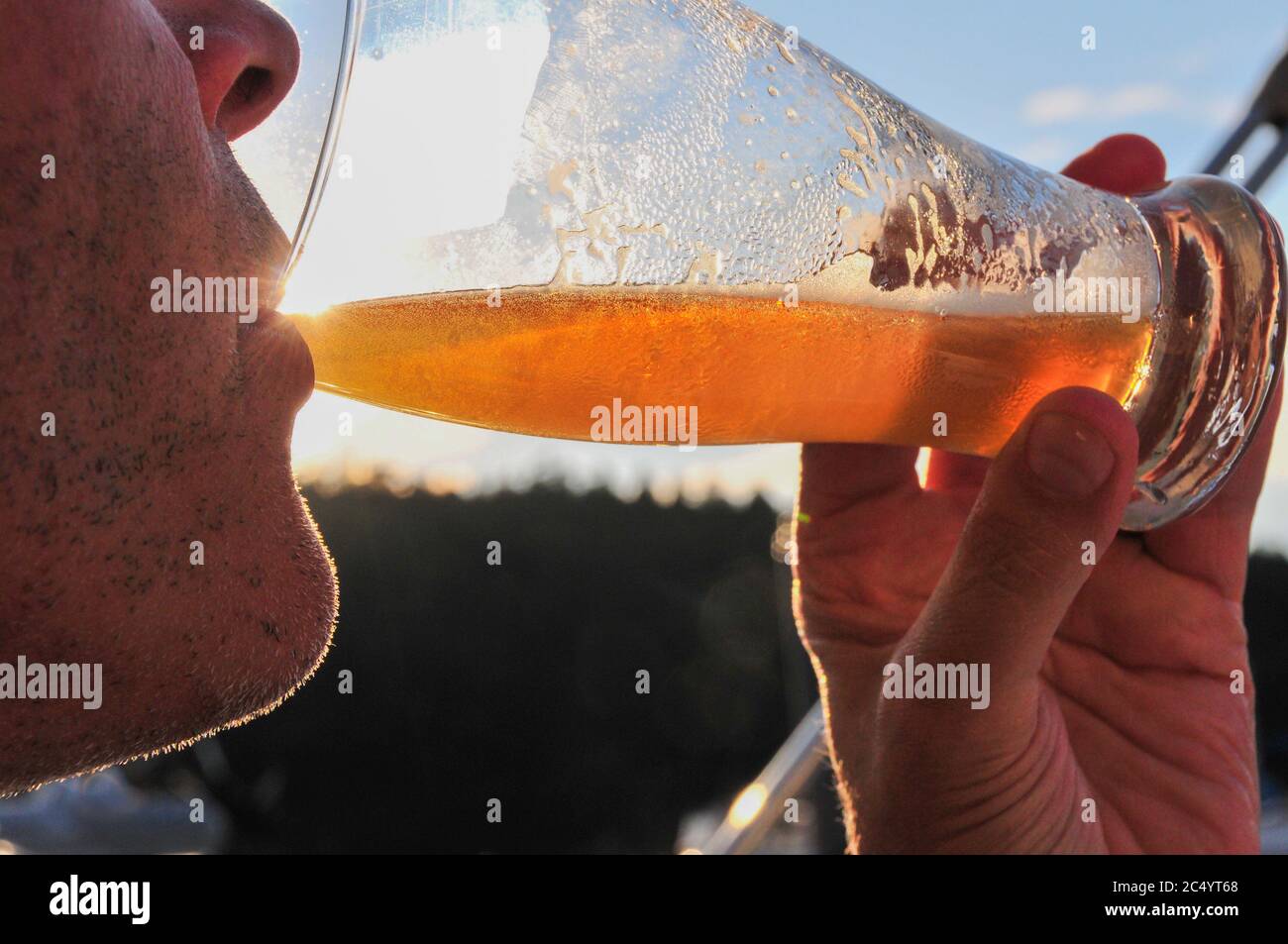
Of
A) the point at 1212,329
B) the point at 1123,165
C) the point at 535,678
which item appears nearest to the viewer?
the point at 1212,329

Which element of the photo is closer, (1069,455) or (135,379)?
(135,379)

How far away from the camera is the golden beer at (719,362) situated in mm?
738

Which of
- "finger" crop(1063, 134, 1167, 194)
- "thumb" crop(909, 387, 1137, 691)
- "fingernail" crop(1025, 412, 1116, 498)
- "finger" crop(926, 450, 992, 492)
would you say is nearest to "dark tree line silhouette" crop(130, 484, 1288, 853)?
"finger" crop(926, 450, 992, 492)

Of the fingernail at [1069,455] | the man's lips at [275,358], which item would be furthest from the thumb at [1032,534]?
the man's lips at [275,358]

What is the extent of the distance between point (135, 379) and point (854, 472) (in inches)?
31.8

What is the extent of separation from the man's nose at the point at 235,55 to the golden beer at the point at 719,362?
15 centimetres

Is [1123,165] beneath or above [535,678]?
above

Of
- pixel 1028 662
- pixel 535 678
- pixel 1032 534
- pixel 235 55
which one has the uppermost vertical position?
pixel 235 55

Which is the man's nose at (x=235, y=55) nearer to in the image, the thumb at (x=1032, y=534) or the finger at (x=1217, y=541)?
the thumb at (x=1032, y=534)

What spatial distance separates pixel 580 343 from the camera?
29.9 inches

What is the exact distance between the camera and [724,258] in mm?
745

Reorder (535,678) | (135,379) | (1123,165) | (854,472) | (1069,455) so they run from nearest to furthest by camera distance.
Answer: (135,379)
(1069,455)
(1123,165)
(854,472)
(535,678)

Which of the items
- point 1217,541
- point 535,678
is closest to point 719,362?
point 1217,541

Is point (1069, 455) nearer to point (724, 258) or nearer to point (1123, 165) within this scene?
point (724, 258)
